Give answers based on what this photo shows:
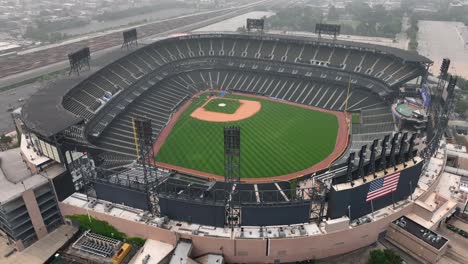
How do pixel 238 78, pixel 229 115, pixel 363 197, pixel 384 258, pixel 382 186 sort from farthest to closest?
pixel 238 78
pixel 229 115
pixel 382 186
pixel 363 197
pixel 384 258

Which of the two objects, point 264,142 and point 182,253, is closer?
point 182,253

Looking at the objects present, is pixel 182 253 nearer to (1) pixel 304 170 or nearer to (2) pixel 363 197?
(2) pixel 363 197

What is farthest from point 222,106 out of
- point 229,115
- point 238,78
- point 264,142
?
point 264,142

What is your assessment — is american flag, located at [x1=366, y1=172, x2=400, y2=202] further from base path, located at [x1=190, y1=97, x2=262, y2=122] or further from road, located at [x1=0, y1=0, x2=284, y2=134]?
road, located at [x1=0, y1=0, x2=284, y2=134]

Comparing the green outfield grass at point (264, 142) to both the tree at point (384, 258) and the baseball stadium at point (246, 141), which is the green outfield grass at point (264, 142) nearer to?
the baseball stadium at point (246, 141)

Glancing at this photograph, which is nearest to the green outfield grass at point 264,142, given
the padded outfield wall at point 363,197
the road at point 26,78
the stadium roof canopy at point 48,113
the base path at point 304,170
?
the base path at point 304,170
